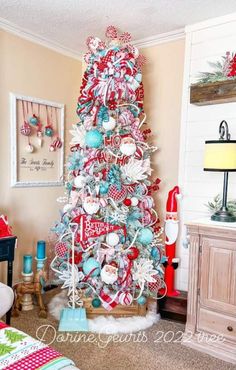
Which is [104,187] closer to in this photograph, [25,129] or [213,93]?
[25,129]

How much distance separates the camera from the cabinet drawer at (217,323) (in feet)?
6.71

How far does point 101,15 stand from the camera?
97.5 inches

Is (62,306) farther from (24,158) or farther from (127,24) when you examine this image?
(127,24)

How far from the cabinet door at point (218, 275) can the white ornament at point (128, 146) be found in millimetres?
854

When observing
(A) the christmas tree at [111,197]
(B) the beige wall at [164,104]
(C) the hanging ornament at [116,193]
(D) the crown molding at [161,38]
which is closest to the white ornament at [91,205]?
(A) the christmas tree at [111,197]

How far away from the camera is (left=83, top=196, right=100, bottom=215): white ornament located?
239 centimetres

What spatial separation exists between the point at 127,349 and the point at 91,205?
1.04 metres

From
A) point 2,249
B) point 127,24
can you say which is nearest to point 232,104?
point 127,24

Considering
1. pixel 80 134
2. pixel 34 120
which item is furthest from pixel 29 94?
pixel 80 134

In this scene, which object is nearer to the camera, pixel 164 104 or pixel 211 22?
pixel 211 22

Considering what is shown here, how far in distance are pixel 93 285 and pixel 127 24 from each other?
221 centimetres

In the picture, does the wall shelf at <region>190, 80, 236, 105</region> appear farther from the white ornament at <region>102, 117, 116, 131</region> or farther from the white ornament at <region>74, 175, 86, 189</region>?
the white ornament at <region>74, 175, 86, 189</region>

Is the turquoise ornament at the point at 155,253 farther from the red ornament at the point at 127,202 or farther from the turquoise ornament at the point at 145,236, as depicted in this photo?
the red ornament at the point at 127,202

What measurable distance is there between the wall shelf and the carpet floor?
1817mm
